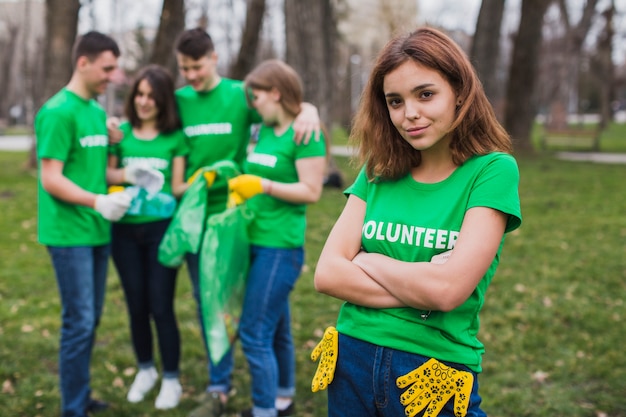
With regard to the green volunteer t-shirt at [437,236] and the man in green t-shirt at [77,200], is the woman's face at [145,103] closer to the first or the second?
the man in green t-shirt at [77,200]

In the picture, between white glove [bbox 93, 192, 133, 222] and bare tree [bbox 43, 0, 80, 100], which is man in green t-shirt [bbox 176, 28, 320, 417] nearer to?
white glove [bbox 93, 192, 133, 222]

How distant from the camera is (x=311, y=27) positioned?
1002 cm

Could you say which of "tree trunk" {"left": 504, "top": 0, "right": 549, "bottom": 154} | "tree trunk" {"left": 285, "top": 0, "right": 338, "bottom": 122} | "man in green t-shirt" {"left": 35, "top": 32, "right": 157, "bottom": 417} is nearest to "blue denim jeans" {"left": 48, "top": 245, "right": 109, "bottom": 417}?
"man in green t-shirt" {"left": 35, "top": 32, "right": 157, "bottom": 417}

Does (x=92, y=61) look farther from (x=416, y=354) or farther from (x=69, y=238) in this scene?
(x=416, y=354)

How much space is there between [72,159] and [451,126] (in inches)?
83.5

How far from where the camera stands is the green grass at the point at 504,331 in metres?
3.68

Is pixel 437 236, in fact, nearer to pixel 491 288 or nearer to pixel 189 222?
pixel 189 222

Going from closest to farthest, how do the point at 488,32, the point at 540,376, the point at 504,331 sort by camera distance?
the point at 540,376, the point at 504,331, the point at 488,32

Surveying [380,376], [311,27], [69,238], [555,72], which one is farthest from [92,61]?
[555,72]

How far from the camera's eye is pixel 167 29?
8.16 meters

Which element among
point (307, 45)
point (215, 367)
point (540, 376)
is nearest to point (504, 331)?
point (540, 376)

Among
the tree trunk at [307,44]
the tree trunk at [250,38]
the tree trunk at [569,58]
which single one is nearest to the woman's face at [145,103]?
the tree trunk at [307,44]

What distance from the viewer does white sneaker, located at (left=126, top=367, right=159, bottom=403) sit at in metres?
3.70

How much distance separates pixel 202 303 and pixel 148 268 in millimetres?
514
